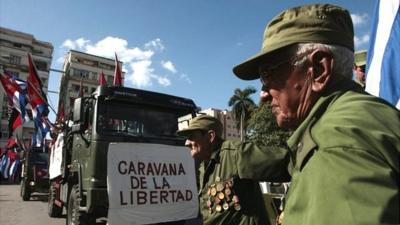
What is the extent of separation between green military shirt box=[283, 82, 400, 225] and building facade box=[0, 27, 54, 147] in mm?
69554

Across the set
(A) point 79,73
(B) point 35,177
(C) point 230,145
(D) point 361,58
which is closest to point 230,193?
(C) point 230,145

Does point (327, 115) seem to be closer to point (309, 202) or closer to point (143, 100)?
point (309, 202)

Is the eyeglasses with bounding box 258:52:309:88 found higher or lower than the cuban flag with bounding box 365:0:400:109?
lower

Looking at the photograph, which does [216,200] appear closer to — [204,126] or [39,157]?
[204,126]

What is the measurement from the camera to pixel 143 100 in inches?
312

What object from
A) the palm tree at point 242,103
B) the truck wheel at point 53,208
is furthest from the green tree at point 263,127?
the truck wheel at point 53,208

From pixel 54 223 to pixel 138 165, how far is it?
5.99m

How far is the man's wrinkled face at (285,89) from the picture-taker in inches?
56.1

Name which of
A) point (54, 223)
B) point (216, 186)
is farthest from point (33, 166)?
point (216, 186)

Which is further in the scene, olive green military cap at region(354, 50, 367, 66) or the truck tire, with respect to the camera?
the truck tire

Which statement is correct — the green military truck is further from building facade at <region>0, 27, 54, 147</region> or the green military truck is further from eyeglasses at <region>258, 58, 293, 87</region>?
building facade at <region>0, 27, 54, 147</region>

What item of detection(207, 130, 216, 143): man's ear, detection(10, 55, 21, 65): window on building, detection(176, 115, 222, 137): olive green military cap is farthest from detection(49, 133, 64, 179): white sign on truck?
detection(10, 55, 21, 65): window on building

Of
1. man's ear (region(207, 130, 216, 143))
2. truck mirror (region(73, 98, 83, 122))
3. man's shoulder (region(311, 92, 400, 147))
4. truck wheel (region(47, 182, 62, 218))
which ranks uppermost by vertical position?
truck mirror (region(73, 98, 83, 122))

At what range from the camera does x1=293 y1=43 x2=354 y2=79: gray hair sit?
1.36 m
